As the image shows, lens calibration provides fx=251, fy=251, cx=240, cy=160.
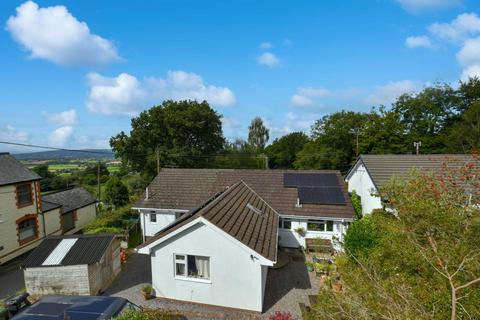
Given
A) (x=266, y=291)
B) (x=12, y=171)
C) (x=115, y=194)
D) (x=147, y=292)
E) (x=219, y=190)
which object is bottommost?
(x=266, y=291)

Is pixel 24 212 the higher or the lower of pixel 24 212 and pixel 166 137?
the lower

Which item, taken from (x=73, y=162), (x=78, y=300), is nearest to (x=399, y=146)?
(x=78, y=300)

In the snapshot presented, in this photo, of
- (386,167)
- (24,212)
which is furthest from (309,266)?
(24,212)

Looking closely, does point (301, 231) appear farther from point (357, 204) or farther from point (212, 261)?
point (212, 261)

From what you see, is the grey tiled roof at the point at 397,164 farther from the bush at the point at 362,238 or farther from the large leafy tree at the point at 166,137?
the large leafy tree at the point at 166,137

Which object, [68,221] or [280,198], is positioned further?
[68,221]
